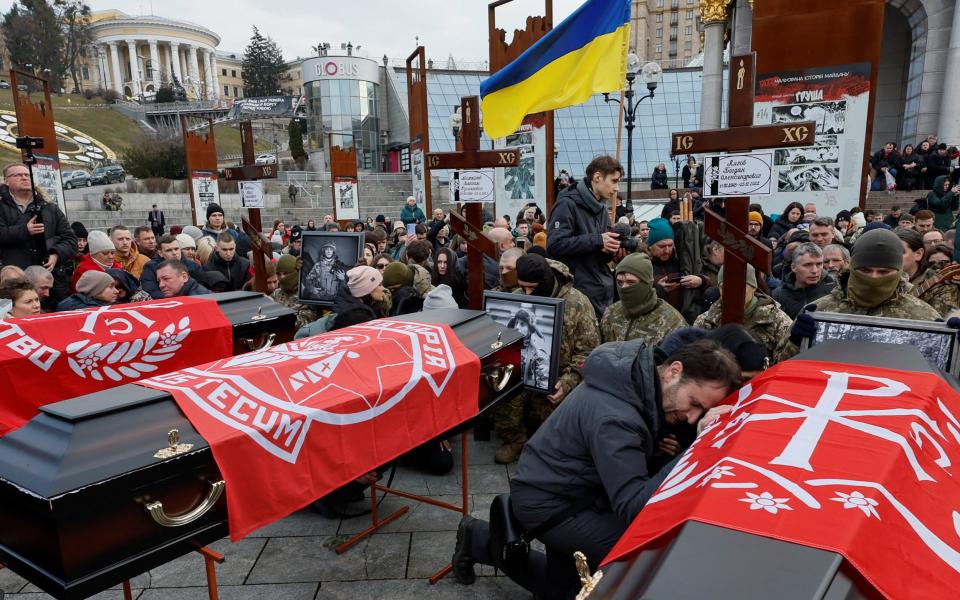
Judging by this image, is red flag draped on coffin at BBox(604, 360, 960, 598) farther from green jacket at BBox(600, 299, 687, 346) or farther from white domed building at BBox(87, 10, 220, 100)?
white domed building at BBox(87, 10, 220, 100)

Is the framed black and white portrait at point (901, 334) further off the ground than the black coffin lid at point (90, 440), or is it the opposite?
the framed black and white portrait at point (901, 334)

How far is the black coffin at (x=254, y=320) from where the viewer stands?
4301 millimetres

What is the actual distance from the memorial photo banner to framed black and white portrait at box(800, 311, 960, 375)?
7816 mm

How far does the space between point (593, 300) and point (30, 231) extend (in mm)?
5241

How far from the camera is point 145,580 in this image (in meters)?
3.16

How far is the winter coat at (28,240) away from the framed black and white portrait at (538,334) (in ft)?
15.1

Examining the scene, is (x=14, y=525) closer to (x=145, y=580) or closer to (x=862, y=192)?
(x=145, y=580)

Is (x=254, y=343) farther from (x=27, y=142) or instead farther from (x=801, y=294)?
(x=801, y=294)

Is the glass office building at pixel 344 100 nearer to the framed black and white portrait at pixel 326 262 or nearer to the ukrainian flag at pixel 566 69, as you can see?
the framed black and white portrait at pixel 326 262

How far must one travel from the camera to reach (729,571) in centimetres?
120

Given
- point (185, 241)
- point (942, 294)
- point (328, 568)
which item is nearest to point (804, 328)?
point (942, 294)

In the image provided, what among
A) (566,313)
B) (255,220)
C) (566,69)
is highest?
(566,69)

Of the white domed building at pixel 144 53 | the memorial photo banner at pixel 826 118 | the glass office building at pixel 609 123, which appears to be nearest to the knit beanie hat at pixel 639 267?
the memorial photo banner at pixel 826 118

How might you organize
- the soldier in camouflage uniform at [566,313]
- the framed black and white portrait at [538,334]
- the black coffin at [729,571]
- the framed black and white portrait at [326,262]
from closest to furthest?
1. the black coffin at [729,571]
2. the framed black and white portrait at [538,334]
3. the soldier in camouflage uniform at [566,313]
4. the framed black and white portrait at [326,262]
